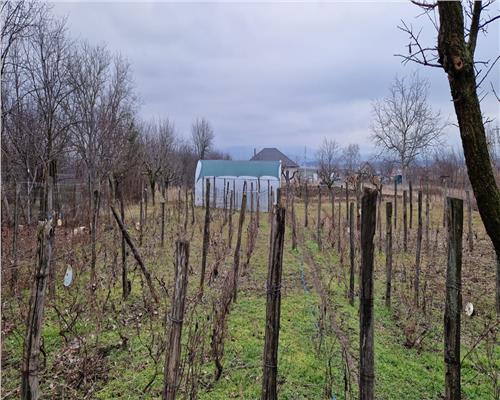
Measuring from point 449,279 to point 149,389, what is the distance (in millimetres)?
2537

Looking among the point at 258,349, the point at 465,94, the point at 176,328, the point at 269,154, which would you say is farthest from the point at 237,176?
the point at 269,154

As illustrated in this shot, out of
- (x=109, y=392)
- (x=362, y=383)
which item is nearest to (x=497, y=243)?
(x=362, y=383)

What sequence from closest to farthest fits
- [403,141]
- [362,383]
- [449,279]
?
[362,383] → [449,279] → [403,141]

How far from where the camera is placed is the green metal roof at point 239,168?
22297mm

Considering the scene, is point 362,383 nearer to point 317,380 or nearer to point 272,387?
point 272,387

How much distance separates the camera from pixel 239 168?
2283 cm

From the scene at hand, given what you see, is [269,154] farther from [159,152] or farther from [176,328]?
[176,328]

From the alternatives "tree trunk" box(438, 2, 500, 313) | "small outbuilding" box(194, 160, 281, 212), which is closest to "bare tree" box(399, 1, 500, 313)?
"tree trunk" box(438, 2, 500, 313)

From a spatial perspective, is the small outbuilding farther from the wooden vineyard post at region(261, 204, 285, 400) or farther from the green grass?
the wooden vineyard post at region(261, 204, 285, 400)

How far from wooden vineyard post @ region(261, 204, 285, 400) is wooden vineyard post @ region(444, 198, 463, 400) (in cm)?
95

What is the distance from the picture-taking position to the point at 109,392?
10.2 feet

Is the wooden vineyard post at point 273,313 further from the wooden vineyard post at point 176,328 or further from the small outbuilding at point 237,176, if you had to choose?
the small outbuilding at point 237,176

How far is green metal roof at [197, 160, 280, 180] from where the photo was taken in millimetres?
22297

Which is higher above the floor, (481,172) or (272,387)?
(481,172)
